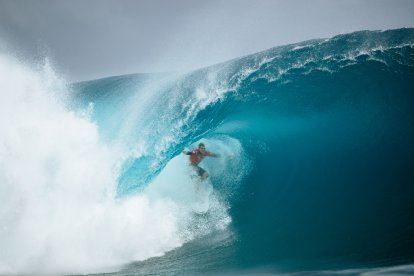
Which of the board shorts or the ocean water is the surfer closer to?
the board shorts

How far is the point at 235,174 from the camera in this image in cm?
856

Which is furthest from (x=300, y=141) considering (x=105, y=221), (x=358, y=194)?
(x=105, y=221)

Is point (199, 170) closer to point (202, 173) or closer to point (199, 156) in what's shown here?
point (202, 173)

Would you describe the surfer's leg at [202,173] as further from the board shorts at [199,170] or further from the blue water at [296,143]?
the blue water at [296,143]

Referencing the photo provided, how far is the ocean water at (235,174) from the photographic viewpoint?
4.93m

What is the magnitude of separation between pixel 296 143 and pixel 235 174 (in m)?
2.18

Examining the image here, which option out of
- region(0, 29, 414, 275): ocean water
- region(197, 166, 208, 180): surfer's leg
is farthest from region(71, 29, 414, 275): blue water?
region(197, 166, 208, 180): surfer's leg

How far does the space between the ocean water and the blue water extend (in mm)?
38

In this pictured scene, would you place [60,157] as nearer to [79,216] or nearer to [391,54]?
[79,216]

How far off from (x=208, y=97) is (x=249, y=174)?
262 cm

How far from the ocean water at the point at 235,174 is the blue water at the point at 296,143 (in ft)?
0.13

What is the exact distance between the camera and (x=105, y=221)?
19.3ft

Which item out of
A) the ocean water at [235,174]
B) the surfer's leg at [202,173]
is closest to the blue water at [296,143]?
the ocean water at [235,174]

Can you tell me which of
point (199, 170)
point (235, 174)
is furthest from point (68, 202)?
point (235, 174)
